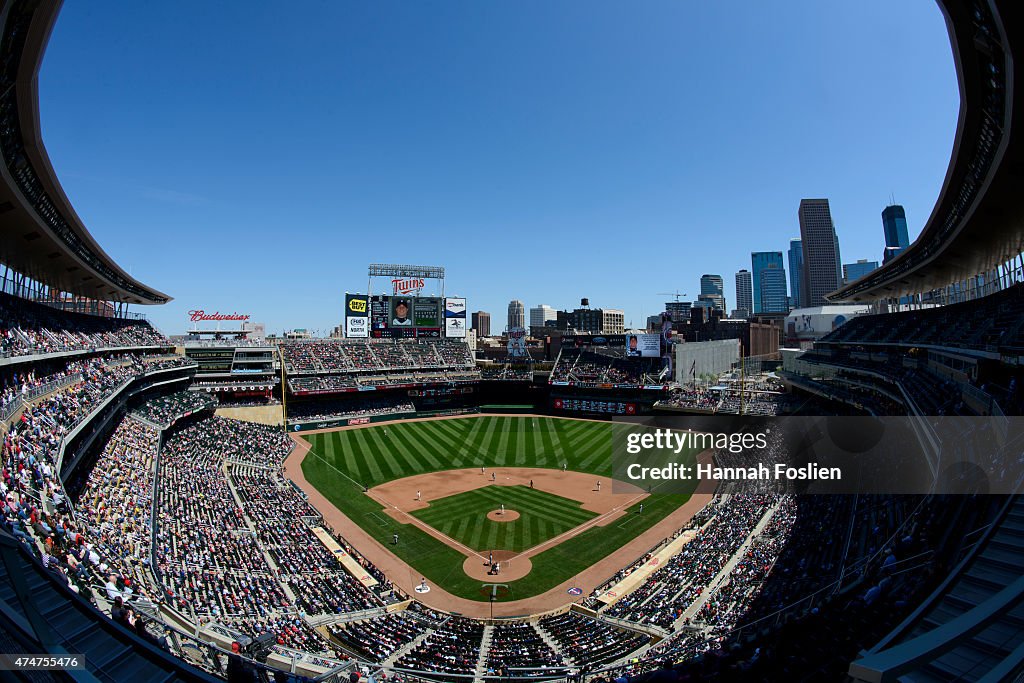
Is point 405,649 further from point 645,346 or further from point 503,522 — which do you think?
point 645,346

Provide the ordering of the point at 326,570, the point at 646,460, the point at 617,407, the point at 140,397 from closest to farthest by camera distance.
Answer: the point at 326,570 < the point at 140,397 < the point at 646,460 < the point at 617,407

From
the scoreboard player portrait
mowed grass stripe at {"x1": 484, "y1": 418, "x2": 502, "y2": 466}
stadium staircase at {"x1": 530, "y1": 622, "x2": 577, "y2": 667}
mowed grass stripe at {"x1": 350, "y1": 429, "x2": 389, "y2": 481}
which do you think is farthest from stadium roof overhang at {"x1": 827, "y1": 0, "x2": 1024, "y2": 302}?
the scoreboard player portrait

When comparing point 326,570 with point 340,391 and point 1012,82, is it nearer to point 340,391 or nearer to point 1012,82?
point 1012,82

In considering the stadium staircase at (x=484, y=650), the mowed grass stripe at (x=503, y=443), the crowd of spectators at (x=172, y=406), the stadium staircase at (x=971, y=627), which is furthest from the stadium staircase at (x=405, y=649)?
the crowd of spectators at (x=172, y=406)

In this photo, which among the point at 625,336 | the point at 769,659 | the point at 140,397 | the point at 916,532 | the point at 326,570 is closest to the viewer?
the point at 769,659

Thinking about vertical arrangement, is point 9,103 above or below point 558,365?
above

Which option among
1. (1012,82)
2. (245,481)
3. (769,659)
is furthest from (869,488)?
(245,481)
